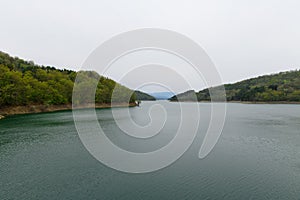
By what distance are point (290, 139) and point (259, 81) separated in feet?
499

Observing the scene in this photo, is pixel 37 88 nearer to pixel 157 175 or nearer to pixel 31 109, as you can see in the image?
pixel 31 109

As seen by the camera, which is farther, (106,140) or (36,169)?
(106,140)

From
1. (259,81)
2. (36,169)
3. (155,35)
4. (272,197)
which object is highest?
(259,81)

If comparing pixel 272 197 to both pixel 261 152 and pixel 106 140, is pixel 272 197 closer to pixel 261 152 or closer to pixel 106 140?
pixel 261 152

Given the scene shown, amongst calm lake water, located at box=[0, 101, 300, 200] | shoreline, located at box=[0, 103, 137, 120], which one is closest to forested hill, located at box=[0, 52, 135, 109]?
shoreline, located at box=[0, 103, 137, 120]

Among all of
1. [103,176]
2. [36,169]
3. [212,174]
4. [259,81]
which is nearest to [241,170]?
[212,174]

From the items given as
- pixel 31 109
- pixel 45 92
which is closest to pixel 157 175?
pixel 31 109

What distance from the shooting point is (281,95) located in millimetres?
102250

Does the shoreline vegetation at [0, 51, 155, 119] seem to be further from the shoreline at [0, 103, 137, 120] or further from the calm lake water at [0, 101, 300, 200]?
the calm lake water at [0, 101, 300, 200]

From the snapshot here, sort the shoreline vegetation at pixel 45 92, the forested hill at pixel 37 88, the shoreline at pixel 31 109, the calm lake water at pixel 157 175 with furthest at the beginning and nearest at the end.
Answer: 1. the shoreline vegetation at pixel 45 92
2. the forested hill at pixel 37 88
3. the shoreline at pixel 31 109
4. the calm lake water at pixel 157 175

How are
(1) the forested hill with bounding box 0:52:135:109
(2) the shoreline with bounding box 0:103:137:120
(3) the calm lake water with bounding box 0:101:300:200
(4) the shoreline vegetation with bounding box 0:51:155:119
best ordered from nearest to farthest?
(3) the calm lake water with bounding box 0:101:300:200
(2) the shoreline with bounding box 0:103:137:120
(1) the forested hill with bounding box 0:52:135:109
(4) the shoreline vegetation with bounding box 0:51:155:119

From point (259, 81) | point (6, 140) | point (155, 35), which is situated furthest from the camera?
point (259, 81)

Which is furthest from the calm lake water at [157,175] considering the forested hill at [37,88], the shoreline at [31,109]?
the forested hill at [37,88]

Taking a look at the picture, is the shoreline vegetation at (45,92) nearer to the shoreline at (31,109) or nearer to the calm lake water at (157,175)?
the shoreline at (31,109)
